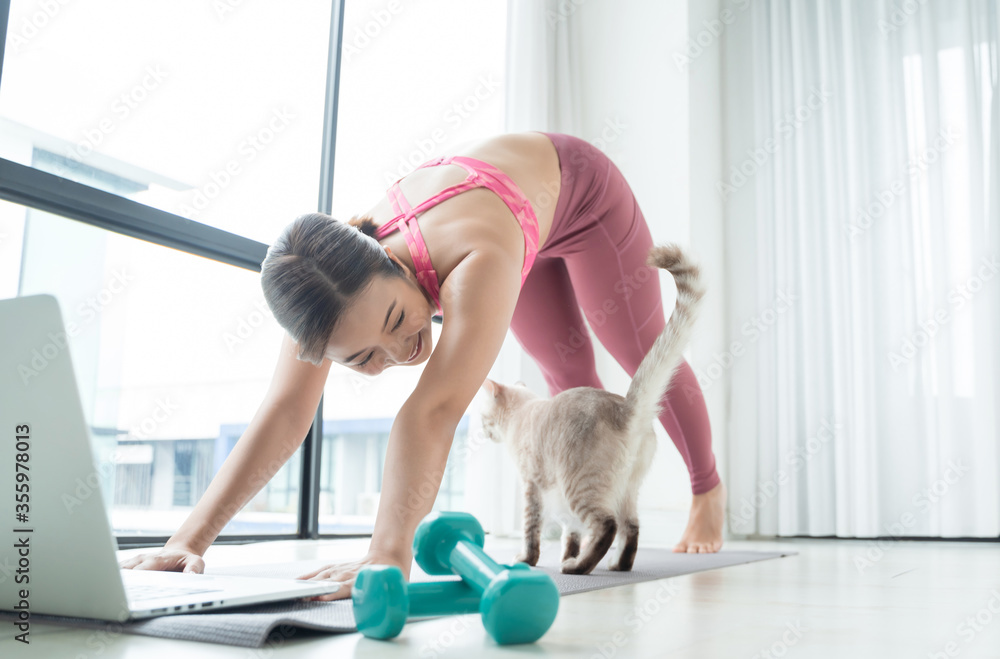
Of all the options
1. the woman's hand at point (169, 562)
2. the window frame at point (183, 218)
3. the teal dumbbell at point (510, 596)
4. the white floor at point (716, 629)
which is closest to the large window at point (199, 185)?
the window frame at point (183, 218)

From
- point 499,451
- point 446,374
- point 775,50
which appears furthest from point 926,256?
point 446,374

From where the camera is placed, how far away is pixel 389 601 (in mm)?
703

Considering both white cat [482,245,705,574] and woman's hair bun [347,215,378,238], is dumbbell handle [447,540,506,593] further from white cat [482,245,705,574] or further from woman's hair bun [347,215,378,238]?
woman's hair bun [347,215,378,238]

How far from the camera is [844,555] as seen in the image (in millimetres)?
2057

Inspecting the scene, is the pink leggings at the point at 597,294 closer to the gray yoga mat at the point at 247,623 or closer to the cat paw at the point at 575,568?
the cat paw at the point at 575,568

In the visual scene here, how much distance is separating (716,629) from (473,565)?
0.27 m

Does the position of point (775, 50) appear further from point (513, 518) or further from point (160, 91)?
point (160, 91)

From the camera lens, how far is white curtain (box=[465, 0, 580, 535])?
2.88m

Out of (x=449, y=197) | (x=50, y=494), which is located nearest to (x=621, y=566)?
(x=449, y=197)

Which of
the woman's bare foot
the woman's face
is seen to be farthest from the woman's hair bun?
the woman's bare foot

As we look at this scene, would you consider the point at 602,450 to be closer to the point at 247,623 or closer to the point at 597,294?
the point at 597,294

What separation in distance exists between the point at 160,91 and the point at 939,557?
99.6 inches

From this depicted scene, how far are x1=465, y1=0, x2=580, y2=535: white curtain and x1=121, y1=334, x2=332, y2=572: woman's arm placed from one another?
4.23ft

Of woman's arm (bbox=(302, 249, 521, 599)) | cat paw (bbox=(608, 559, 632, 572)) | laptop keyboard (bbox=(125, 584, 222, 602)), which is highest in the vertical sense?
woman's arm (bbox=(302, 249, 521, 599))
